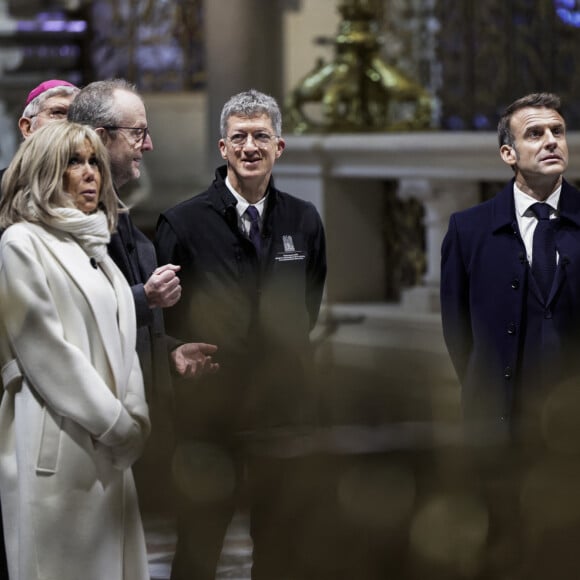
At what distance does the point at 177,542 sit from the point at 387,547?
184 millimetres

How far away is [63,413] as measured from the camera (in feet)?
6.60

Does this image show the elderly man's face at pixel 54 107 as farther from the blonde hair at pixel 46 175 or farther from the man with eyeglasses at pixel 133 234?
the blonde hair at pixel 46 175

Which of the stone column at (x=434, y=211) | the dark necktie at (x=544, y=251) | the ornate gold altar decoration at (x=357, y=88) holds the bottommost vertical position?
the stone column at (x=434, y=211)

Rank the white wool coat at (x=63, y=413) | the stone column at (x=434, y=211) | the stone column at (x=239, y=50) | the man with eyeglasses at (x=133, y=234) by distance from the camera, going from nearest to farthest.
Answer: the white wool coat at (x=63, y=413) → the man with eyeglasses at (x=133, y=234) → the stone column at (x=434, y=211) → the stone column at (x=239, y=50)

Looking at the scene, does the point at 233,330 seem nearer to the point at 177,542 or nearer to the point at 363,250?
the point at 177,542

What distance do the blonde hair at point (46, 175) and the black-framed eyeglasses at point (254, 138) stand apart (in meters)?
0.67

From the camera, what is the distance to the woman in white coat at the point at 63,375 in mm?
1993

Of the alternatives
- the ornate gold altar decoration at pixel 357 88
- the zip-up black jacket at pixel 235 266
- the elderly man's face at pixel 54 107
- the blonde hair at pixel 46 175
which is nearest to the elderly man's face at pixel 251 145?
the zip-up black jacket at pixel 235 266

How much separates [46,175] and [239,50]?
6191 mm

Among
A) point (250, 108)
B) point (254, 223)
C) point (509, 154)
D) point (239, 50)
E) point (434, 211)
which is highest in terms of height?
point (250, 108)

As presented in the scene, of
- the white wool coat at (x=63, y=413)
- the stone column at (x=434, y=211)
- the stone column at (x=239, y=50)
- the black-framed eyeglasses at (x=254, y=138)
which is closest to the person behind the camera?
the white wool coat at (x=63, y=413)

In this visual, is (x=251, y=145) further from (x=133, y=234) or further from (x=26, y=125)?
(x=26, y=125)

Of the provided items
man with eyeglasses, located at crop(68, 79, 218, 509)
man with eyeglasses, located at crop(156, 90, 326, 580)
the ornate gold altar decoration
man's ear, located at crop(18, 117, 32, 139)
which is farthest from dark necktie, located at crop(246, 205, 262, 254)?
the ornate gold altar decoration

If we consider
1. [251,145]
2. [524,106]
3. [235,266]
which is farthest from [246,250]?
[524,106]
